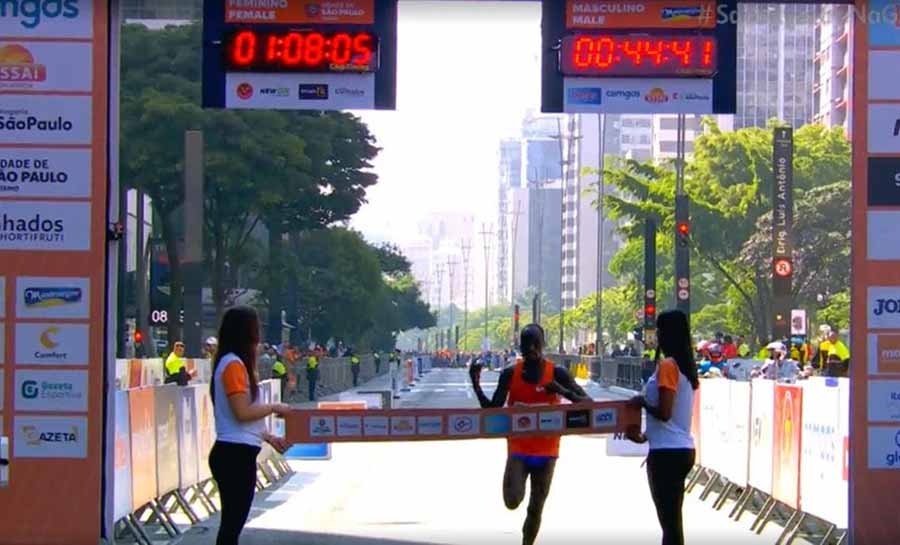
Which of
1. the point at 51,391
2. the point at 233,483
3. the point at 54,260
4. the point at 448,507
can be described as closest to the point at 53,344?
the point at 51,391

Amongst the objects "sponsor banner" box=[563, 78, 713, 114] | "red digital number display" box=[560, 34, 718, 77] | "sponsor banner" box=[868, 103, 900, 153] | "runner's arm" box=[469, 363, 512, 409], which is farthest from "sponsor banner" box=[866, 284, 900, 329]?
"runner's arm" box=[469, 363, 512, 409]

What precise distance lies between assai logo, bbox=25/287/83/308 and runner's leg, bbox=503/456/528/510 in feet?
12.1

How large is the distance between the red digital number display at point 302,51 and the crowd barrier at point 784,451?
4636 millimetres

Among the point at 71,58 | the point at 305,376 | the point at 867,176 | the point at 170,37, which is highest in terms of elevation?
the point at 170,37

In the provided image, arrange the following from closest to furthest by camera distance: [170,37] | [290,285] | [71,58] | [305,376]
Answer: [71,58] → [170,37] → [305,376] → [290,285]

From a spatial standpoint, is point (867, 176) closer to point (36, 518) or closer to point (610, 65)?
point (610, 65)

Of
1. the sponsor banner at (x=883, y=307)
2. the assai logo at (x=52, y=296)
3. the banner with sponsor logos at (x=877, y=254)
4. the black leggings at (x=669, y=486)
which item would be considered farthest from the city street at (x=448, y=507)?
the black leggings at (x=669, y=486)

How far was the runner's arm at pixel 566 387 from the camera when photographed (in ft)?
37.9

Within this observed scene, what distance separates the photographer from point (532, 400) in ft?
38.3

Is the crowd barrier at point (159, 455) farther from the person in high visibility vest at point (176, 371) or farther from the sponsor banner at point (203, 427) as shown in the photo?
the person in high visibility vest at point (176, 371)

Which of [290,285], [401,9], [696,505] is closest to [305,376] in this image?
[290,285]

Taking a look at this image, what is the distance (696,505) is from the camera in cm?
1889

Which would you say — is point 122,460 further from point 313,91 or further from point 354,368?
point 354,368

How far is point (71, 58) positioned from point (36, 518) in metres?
Answer: 3.47
